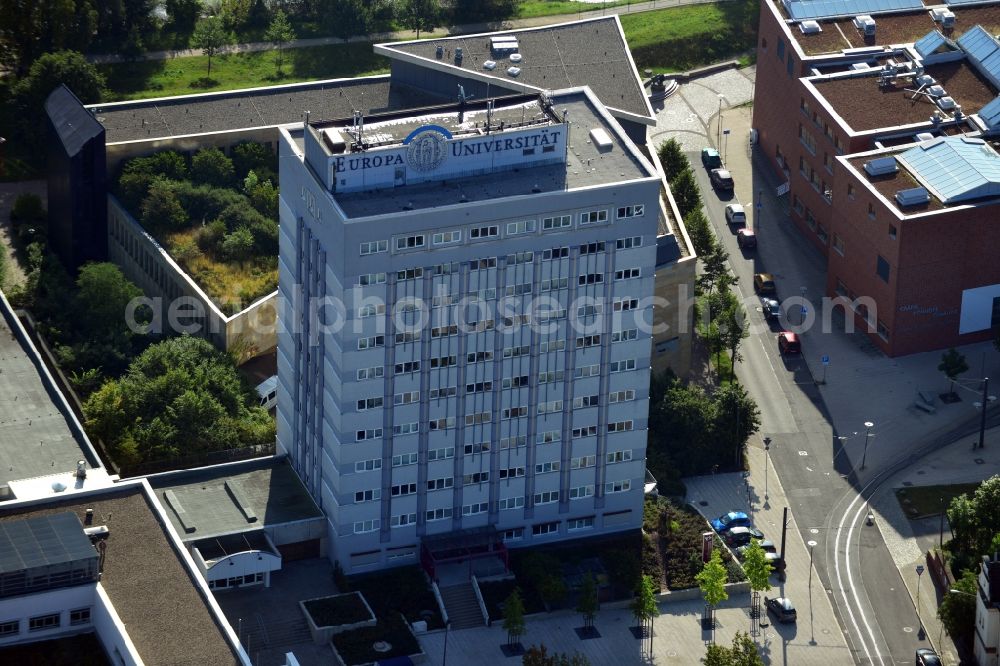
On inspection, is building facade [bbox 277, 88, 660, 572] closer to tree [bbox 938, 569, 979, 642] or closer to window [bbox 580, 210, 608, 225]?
window [bbox 580, 210, 608, 225]

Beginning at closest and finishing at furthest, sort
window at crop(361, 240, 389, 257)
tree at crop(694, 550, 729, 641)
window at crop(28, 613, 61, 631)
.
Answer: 1. window at crop(28, 613, 61, 631)
2. window at crop(361, 240, 389, 257)
3. tree at crop(694, 550, 729, 641)

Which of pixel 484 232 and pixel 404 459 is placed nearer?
pixel 484 232

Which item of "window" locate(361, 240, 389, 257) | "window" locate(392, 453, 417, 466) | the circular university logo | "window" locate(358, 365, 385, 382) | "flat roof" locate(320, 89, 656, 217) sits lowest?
"window" locate(392, 453, 417, 466)

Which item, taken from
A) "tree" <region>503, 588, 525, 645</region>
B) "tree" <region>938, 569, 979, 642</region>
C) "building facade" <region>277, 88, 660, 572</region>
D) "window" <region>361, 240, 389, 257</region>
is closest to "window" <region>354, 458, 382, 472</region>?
"building facade" <region>277, 88, 660, 572</region>

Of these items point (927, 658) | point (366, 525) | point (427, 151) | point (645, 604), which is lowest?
point (927, 658)

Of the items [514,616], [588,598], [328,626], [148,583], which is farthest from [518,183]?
[148,583]

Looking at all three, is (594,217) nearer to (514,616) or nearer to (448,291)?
(448,291)

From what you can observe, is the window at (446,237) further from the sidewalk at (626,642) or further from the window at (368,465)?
the sidewalk at (626,642)
